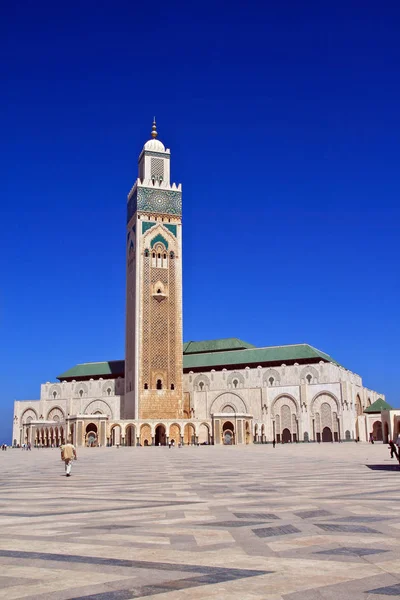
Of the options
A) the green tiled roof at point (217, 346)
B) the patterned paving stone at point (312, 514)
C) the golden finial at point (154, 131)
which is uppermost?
the golden finial at point (154, 131)

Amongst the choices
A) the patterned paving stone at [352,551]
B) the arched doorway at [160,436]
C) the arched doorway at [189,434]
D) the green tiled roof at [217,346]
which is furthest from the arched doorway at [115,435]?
the patterned paving stone at [352,551]

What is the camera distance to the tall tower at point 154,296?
59.5m

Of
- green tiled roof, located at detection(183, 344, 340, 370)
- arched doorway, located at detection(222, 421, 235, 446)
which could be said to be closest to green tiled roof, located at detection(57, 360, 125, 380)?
green tiled roof, located at detection(183, 344, 340, 370)

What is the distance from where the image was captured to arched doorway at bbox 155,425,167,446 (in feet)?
190

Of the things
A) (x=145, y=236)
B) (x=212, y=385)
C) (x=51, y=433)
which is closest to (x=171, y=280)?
(x=145, y=236)

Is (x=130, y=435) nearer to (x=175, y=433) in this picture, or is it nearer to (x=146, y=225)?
(x=175, y=433)

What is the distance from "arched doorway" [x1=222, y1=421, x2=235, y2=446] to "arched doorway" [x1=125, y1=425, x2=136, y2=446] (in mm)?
8396

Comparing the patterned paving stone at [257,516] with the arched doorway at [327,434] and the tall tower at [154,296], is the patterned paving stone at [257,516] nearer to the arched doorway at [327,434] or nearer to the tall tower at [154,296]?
the tall tower at [154,296]

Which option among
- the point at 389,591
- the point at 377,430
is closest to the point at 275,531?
the point at 389,591

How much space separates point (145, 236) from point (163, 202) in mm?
4292

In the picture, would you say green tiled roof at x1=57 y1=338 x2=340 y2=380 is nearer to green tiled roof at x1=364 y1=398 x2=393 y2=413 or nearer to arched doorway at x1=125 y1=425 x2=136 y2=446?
green tiled roof at x1=364 y1=398 x2=393 y2=413

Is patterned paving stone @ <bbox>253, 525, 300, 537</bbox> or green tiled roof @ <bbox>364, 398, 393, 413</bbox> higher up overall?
green tiled roof @ <bbox>364, 398, 393, 413</bbox>

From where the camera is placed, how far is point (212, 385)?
6456 cm

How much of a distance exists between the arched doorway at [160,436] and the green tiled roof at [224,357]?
32.3 feet
